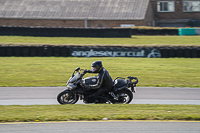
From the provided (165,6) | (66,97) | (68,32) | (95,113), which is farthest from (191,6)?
(95,113)

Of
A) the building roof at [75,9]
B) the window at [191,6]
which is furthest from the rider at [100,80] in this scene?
A: the window at [191,6]

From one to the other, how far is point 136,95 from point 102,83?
2.24m

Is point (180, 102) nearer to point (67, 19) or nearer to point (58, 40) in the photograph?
point (58, 40)

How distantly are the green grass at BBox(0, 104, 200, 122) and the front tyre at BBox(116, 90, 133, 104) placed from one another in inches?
30.2

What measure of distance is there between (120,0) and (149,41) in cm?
1657

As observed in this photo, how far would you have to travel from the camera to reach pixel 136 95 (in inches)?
480

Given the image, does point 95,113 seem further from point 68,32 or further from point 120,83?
point 68,32

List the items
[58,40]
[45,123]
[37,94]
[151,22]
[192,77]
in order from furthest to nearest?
[151,22] < [58,40] < [192,77] < [37,94] < [45,123]

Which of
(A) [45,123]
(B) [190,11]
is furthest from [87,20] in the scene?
(A) [45,123]

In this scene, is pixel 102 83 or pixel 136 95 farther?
pixel 136 95

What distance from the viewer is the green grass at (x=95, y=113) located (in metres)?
8.16

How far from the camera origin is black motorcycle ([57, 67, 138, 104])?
1031 cm

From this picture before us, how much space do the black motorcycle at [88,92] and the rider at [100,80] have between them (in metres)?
0.12

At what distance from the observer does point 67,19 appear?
42.3 meters
